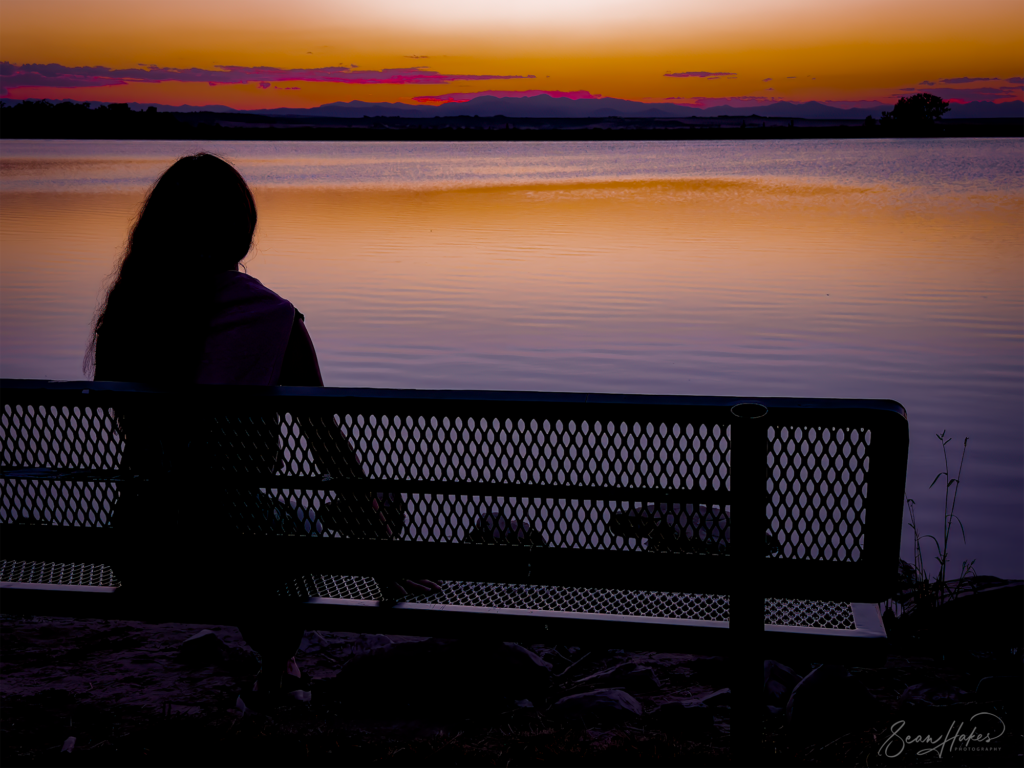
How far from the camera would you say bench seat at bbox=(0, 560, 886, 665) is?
2.45 metres

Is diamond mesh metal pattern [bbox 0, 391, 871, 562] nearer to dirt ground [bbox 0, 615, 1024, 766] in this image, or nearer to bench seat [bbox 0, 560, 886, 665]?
bench seat [bbox 0, 560, 886, 665]

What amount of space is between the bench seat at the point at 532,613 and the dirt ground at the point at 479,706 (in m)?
0.39

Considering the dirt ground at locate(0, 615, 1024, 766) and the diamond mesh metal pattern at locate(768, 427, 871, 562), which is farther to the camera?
the dirt ground at locate(0, 615, 1024, 766)

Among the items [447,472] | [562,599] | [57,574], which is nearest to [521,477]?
[447,472]

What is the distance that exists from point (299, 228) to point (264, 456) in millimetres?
23534

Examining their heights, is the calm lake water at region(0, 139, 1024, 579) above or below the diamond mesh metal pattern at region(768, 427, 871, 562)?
below

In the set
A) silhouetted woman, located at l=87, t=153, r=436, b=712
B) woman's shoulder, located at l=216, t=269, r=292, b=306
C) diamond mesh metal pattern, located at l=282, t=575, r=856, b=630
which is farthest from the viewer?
woman's shoulder, located at l=216, t=269, r=292, b=306

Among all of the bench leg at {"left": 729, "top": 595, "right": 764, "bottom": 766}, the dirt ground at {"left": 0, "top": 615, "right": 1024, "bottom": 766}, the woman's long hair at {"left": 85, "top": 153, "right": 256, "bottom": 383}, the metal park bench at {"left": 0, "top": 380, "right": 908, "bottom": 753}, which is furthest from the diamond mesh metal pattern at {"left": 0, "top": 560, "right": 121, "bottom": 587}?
the bench leg at {"left": 729, "top": 595, "right": 764, "bottom": 766}

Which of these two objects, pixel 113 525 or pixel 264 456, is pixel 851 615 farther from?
pixel 113 525

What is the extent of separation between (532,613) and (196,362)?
1143 mm

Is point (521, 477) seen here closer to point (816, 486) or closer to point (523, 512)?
point (523, 512)

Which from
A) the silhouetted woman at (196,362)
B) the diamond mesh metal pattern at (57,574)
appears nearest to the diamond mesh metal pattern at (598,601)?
the silhouetted woman at (196,362)

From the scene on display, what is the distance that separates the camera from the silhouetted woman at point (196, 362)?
2416 mm
